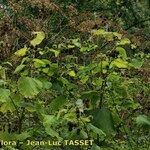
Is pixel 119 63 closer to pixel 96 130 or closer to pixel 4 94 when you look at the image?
pixel 96 130

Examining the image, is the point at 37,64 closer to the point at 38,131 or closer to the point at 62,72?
the point at 62,72

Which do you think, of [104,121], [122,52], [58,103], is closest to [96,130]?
[104,121]

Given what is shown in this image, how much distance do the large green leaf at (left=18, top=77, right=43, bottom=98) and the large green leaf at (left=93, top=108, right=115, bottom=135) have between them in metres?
0.41

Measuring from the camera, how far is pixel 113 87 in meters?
3.04

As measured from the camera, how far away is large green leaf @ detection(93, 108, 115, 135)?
2.75m

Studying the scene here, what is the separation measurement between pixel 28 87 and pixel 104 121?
0.52 m

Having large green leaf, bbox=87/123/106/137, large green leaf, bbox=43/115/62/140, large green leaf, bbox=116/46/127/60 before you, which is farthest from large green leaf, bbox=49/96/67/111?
large green leaf, bbox=116/46/127/60

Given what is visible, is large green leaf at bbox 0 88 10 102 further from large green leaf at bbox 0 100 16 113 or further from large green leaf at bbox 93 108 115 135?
large green leaf at bbox 93 108 115 135

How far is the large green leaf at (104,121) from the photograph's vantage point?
275cm

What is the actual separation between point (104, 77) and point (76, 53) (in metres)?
4.50

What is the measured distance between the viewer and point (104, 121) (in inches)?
110

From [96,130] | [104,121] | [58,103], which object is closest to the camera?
[96,130]

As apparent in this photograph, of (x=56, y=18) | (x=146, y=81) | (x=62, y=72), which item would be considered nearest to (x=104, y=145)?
(x=62, y=72)

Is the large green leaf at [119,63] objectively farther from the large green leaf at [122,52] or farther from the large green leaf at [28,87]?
the large green leaf at [28,87]
